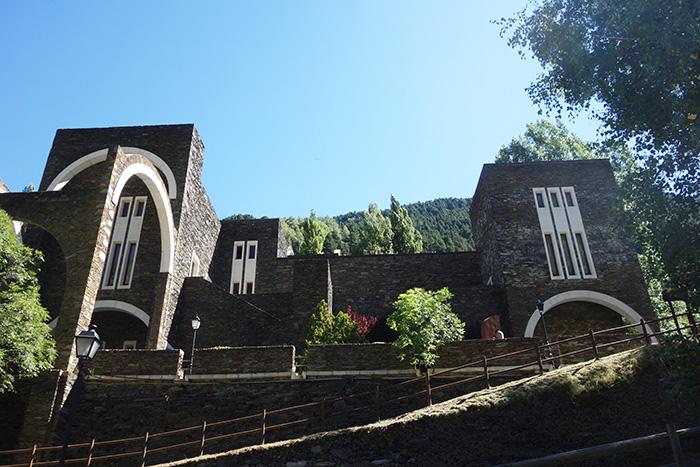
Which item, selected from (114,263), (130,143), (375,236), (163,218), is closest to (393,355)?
(163,218)

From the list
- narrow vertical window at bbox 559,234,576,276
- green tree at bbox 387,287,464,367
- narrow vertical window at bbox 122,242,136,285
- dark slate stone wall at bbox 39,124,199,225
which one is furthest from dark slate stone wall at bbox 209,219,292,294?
narrow vertical window at bbox 559,234,576,276

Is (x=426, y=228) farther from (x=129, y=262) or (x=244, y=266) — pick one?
(x=129, y=262)

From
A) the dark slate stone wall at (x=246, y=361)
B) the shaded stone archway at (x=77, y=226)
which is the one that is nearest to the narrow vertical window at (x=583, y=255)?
the dark slate stone wall at (x=246, y=361)

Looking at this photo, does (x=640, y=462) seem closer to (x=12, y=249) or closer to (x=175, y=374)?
(x=175, y=374)

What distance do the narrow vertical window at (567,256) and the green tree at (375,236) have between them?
15.0 meters

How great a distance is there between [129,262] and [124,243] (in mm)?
895

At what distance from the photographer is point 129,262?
20.4 m

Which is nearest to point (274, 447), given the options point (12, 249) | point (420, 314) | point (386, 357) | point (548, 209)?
point (386, 357)

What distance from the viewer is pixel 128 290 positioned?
19672 mm

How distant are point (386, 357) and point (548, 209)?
33.7 ft

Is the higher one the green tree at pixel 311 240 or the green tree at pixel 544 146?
the green tree at pixel 544 146

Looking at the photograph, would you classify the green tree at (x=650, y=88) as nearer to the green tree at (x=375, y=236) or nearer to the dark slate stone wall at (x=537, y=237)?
the dark slate stone wall at (x=537, y=237)

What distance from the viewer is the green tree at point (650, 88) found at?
926 cm

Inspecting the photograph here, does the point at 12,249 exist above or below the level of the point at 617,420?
above
